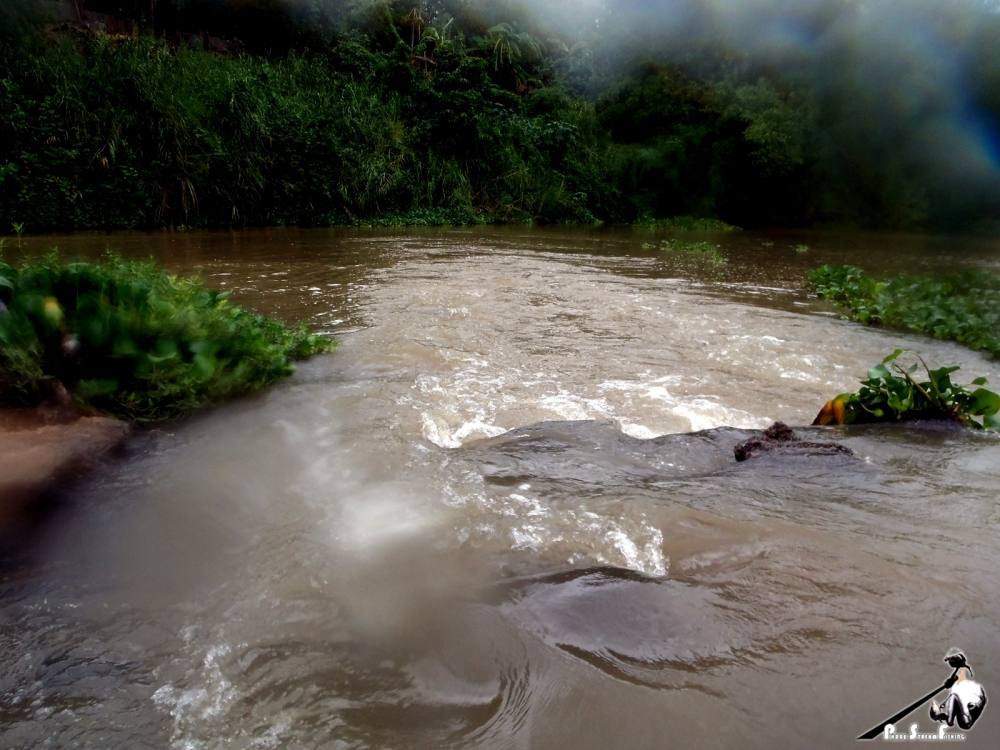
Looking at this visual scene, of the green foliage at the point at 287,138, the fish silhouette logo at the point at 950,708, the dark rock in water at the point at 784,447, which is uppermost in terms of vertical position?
the green foliage at the point at 287,138

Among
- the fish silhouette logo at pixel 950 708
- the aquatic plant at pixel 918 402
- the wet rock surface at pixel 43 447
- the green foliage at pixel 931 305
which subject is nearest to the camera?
the fish silhouette logo at pixel 950 708

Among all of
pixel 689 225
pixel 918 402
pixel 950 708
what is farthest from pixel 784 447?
pixel 689 225

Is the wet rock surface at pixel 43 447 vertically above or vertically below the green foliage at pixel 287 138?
below

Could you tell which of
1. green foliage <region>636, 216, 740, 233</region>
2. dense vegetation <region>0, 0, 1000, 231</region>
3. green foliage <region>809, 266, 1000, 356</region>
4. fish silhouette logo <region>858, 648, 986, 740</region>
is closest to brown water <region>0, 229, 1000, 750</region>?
fish silhouette logo <region>858, 648, 986, 740</region>

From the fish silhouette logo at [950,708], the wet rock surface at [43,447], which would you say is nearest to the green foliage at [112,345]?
the wet rock surface at [43,447]

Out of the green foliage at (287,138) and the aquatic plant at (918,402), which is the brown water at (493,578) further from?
the green foliage at (287,138)

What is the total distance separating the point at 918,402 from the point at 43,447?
4.27m

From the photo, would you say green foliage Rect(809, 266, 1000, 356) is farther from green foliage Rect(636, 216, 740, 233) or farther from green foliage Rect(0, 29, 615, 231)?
green foliage Rect(0, 29, 615, 231)

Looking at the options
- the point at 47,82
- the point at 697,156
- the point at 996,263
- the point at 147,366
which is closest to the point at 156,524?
the point at 147,366

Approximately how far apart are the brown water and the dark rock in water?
0.30 ft

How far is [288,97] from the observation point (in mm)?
15023

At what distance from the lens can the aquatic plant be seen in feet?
11.1

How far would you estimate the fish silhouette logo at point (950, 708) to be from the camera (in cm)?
131

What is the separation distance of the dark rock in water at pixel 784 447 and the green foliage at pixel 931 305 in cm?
378
